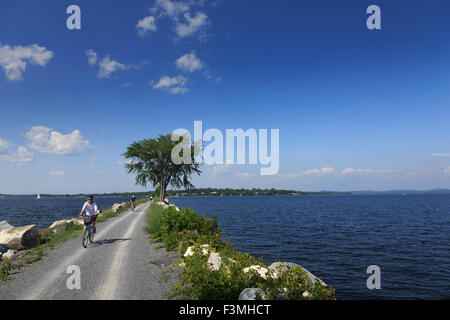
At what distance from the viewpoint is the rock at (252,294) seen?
548 cm

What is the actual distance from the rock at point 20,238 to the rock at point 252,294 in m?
11.7

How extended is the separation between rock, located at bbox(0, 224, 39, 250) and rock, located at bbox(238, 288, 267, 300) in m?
11.7

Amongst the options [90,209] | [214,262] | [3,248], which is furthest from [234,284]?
[3,248]

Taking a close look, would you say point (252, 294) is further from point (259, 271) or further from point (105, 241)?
point (105, 241)

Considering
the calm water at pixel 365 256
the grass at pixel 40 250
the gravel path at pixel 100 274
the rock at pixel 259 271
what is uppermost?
the rock at pixel 259 271

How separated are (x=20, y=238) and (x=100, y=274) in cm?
713

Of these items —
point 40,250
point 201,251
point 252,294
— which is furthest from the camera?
point 40,250

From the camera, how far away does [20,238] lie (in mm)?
11688

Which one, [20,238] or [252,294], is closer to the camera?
[252,294]

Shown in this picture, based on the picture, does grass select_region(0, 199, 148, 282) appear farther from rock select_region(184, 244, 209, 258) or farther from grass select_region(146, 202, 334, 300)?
grass select_region(146, 202, 334, 300)

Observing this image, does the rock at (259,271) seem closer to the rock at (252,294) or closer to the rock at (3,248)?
the rock at (252,294)

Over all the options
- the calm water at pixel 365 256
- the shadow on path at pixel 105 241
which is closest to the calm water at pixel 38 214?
the shadow on path at pixel 105 241

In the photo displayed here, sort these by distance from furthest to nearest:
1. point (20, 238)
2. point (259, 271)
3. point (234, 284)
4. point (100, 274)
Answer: point (20, 238) < point (100, 274) < point (259, 271) < point (234, 284)
